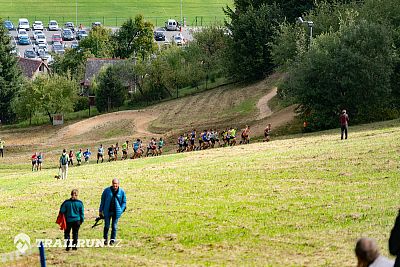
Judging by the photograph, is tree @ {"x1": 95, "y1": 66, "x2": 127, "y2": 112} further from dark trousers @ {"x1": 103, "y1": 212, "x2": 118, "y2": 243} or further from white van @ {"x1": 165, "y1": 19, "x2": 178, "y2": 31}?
dark trousers @ {"x1": 103, "y1": 212, "x2": 118, "y2": 243}

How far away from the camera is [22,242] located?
859 inches

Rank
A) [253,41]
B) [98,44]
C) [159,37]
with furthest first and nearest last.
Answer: [159,37] → [98,44] → [253,41]

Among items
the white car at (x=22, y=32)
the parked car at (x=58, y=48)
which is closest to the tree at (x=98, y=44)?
the parked car at (x=58, y=48)

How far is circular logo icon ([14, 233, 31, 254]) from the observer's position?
67.8 ft

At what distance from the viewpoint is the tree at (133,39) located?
4336 inches

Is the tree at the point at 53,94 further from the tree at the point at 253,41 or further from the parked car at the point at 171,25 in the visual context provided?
the parked car at the point at 171,25

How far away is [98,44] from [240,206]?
8662cm

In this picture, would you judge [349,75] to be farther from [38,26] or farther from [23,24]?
[23,24]

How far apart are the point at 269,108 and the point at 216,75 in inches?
829

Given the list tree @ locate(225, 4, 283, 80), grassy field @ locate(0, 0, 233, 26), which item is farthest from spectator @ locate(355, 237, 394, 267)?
grassy field @ locate(0, 0, 233, 26)

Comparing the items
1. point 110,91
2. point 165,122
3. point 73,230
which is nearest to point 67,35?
point 110,91

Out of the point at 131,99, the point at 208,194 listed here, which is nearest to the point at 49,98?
the point at 131,99

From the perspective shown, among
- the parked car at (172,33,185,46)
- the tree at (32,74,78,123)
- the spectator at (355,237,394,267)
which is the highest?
the parked car at (172,33,185,46)

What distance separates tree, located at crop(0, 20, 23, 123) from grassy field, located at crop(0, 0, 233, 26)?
5174cm
